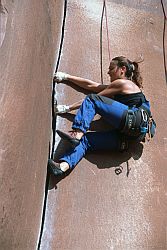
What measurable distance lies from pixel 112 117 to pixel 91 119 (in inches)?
6.3

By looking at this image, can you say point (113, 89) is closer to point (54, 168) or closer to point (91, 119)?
point (91, 119)

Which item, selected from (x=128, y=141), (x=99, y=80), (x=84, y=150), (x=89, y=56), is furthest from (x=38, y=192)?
(x=89, y=56)

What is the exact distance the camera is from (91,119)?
3.48 meters

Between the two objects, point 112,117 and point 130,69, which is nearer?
point 112,117

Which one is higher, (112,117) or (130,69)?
(130,69)

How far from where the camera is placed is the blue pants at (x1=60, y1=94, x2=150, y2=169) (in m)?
3.45

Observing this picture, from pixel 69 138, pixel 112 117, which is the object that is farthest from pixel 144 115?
pixel 69 138

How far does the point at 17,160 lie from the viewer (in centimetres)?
237

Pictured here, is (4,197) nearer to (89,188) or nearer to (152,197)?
(89,188)

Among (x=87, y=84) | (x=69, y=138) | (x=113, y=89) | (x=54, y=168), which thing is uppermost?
(x=87, y=84)

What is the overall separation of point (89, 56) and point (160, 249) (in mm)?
1916

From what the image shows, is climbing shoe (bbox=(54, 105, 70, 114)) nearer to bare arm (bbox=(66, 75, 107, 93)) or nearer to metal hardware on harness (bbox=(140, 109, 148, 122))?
bare arm (bbox=(66, 75, 107, 93))

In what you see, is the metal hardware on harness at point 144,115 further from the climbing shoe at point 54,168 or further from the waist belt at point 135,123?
the climbing shoe at point 54,168

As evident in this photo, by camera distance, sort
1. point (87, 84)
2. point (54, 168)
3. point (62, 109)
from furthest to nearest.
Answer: point (87, 84), point (62, 109), point (54, 168)
